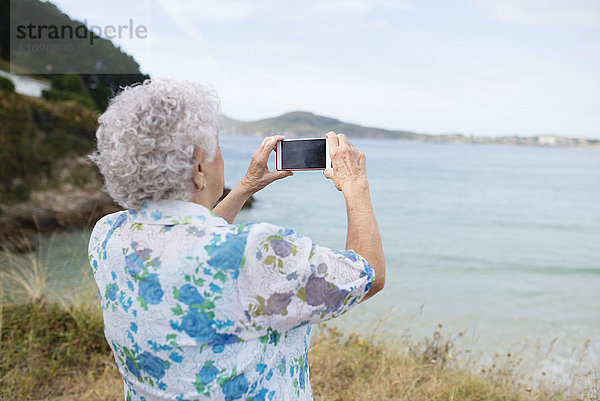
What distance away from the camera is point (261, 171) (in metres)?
1.95

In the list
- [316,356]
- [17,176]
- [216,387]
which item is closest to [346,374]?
[316,356]

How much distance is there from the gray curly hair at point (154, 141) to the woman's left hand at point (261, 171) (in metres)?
0.58

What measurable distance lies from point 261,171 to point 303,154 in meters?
0.20

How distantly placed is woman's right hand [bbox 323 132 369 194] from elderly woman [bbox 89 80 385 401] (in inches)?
9.8

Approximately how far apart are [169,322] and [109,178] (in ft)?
1.40

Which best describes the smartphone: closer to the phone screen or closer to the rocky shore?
the phone screen

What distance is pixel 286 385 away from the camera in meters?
1.42

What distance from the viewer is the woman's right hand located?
1.55m

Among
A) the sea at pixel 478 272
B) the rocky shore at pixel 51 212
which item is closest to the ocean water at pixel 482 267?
the sea at pixel 478 272

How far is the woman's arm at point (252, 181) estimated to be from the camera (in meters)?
1.91

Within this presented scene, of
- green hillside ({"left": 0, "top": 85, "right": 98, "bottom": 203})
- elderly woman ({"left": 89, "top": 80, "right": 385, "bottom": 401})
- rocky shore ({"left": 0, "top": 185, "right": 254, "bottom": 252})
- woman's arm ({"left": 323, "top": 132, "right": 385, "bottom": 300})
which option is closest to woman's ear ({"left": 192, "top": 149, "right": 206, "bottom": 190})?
elderly woman ({"left": 89, "top": 80, "right": 385, "bottom": 401})

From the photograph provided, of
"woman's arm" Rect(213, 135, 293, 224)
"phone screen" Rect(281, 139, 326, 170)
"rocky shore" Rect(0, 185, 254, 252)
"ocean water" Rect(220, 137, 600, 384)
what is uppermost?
"phone screen" Rect(281, 139, 326, 170)

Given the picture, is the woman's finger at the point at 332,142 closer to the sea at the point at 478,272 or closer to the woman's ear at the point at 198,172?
the sea at the point at 478,272

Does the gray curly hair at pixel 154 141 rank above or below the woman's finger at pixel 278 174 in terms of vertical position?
above
